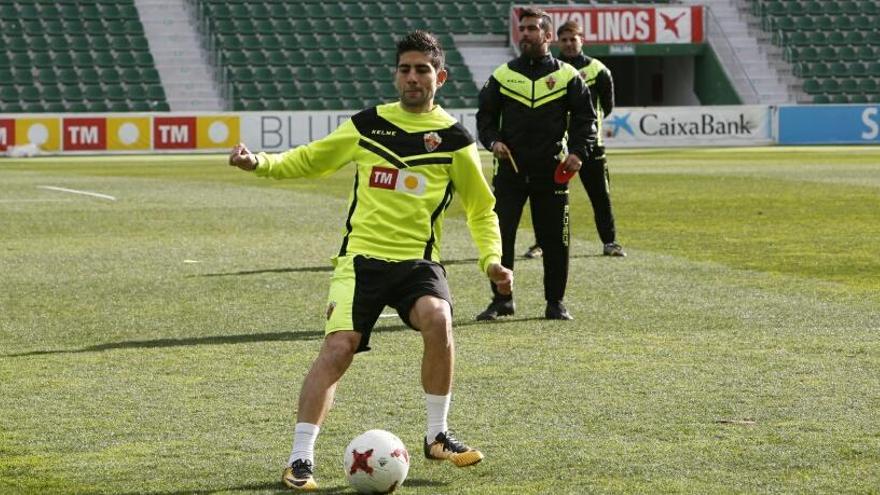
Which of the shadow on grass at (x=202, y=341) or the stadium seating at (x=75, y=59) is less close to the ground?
the shadow on grass at (x=202, y=341)

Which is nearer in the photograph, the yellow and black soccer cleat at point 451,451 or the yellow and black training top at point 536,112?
the yellow and black soccer cleat at point 451,451

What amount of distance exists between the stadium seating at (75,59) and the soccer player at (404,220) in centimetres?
3711

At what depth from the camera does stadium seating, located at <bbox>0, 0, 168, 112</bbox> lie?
4247 centimetres

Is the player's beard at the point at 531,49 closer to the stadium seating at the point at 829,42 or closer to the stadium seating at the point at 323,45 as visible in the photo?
the stadium seating at the point at 323,45

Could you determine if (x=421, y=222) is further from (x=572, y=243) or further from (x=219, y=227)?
(x=219, y=227)

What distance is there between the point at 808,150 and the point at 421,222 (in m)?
35.0

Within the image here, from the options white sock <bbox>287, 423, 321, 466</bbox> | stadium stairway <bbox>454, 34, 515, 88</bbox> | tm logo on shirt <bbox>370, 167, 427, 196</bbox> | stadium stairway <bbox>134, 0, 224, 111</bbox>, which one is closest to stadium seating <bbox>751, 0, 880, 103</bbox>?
stadium stairway <bbox>454, 34, 515, 88</bbox>

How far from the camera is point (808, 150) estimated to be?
39.9 metres

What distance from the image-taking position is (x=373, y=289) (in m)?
6.04

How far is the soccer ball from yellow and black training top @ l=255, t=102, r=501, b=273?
2.61ft

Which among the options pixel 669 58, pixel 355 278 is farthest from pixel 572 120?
pixel 669 58

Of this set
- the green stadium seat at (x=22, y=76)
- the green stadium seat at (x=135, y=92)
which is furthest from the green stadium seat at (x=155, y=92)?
the green stadium seat at (x=22, y=76)

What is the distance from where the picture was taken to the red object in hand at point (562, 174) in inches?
410

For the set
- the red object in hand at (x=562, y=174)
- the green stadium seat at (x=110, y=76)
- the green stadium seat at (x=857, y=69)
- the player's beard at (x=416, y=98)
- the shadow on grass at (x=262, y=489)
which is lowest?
the green stadium seat at (x=857, y=69)
